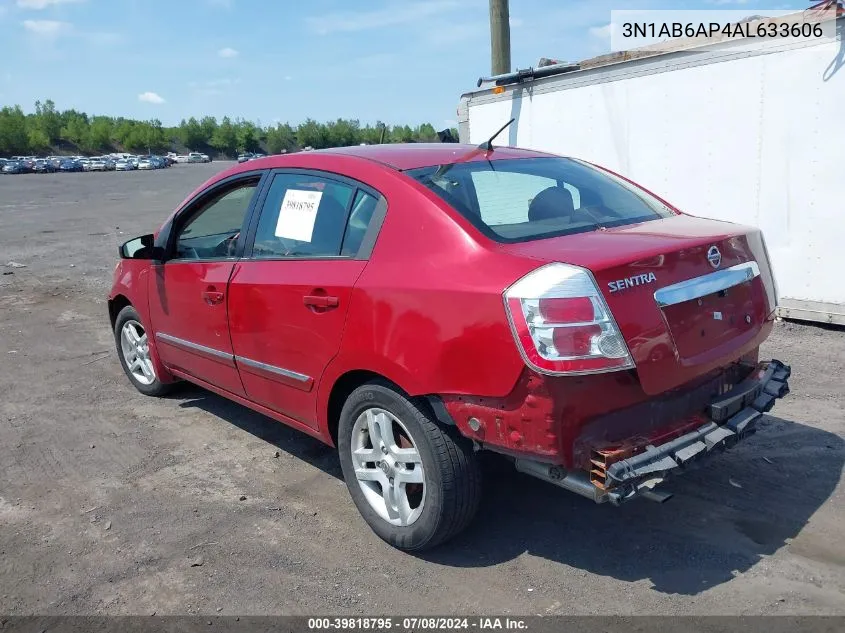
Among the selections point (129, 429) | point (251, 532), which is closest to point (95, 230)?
point (129, 429)

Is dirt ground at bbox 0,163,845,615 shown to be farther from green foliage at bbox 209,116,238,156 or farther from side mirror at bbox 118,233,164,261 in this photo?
green foliage at bbox 209,116,238,156

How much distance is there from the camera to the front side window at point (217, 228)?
433cm

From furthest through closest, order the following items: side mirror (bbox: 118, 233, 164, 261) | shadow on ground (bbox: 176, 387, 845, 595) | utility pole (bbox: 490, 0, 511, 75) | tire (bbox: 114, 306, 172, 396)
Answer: utility pole (bbox: 490, 0, 511, 75) → tire (bbox: 114, 306, 172, 396) → side mirror (bbox: 118, 233, 164, 261) → shadow on ground (bbox: 176, 387, 845, 595)

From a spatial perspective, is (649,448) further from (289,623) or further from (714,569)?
(289,623)

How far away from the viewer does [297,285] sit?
3.63m

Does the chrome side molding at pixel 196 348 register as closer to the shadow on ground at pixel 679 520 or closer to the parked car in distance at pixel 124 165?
the shadow on ground at pixel 679 520

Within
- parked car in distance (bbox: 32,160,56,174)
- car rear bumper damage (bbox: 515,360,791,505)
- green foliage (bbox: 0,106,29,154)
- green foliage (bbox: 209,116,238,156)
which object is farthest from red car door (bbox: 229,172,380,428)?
green foliage (bbox: 209,116,238,156)

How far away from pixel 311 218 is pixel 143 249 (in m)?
1.73

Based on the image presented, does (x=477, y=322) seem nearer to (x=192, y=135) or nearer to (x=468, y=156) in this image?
(x=468, y=156)

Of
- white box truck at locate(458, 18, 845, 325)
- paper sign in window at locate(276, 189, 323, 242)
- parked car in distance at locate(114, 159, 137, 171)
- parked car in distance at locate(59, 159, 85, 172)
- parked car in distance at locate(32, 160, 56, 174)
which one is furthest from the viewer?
parked car in distance at locate(114, 159, 137, 171)

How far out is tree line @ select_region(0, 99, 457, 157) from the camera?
10619 cm

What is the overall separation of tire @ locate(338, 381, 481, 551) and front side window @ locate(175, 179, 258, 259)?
1.45 m

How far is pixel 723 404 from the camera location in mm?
3145

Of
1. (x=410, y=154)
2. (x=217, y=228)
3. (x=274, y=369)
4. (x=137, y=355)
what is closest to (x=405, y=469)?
(x=274, y=369)
